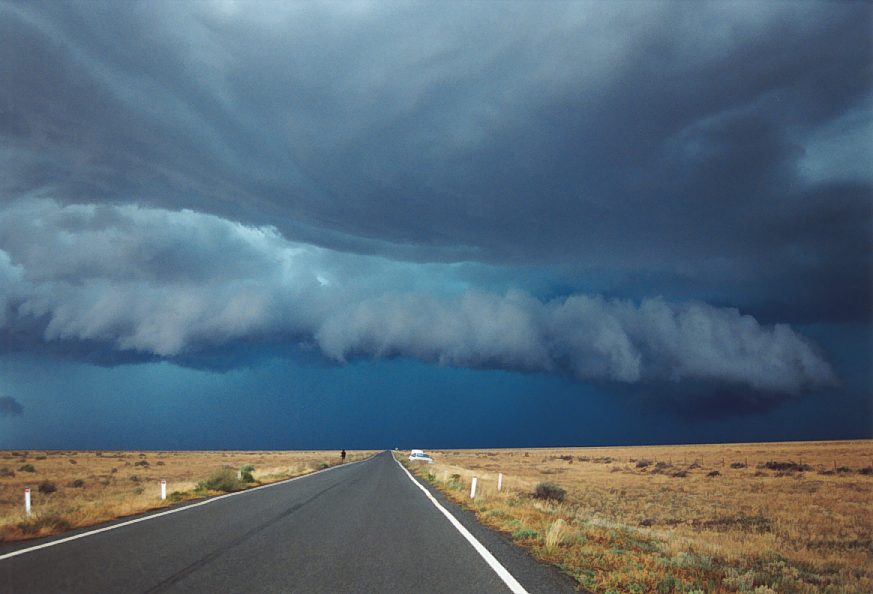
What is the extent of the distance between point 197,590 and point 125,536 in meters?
5.30

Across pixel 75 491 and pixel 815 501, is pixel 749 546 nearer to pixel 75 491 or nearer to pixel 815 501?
pixel 815 501

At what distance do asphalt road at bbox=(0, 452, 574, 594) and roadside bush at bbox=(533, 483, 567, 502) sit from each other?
1201 centimetres

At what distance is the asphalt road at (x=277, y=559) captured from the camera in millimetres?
7074

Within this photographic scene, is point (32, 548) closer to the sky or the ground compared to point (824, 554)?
closer to the sky

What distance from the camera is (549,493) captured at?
2577 cm

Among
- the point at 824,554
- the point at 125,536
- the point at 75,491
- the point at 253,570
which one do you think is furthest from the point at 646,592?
the point at 75,491

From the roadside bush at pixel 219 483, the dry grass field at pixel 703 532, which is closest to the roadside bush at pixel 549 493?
the dry grass field at pixel 703 532

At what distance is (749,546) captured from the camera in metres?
14.3

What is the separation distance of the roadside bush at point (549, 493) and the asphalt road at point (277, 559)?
12014 mm

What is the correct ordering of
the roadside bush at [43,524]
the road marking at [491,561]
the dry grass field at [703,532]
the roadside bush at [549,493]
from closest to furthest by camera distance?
the road marking at [491,561]
the dry grass field at [703,532]
the roadside bush at [43,524]
the roadside bush at [549,493]

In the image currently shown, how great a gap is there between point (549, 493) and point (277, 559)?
1903 centimetres

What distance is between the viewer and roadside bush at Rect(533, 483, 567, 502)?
1004 inches

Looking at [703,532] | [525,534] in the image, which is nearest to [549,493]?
[703,532]

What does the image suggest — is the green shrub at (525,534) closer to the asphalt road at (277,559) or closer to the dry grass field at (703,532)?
the dry grass field at (703,532)
